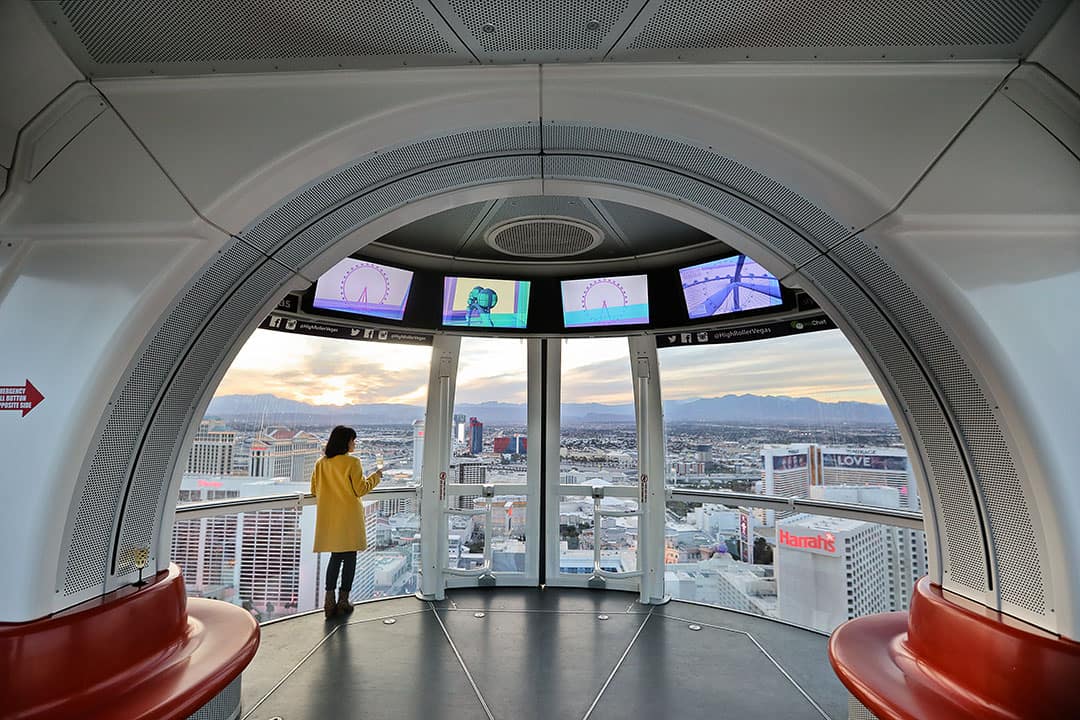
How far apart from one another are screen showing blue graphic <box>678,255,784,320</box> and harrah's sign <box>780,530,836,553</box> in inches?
73.4

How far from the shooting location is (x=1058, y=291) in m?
1.92

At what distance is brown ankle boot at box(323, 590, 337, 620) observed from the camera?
14.4 ft

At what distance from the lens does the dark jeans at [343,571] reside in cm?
443

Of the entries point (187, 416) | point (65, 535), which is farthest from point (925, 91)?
point (65, 535)

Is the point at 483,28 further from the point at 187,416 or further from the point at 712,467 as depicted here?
the point at 712,467

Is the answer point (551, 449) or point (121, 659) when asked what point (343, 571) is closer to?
point (551, 449)

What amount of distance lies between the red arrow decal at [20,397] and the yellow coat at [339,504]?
2.54 meters

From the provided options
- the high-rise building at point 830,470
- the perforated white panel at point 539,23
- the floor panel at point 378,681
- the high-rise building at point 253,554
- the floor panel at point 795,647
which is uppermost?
the perforated white panel at point 539,23

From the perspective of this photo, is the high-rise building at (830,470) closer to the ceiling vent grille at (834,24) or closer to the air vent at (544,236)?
the air vent at (544,236)

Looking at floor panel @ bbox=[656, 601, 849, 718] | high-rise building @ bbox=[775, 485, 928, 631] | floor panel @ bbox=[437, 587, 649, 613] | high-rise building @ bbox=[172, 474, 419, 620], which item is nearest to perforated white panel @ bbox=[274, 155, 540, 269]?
high-rise building @ bbox=[172, 474, 419, 620]

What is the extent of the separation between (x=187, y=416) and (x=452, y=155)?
174 cm

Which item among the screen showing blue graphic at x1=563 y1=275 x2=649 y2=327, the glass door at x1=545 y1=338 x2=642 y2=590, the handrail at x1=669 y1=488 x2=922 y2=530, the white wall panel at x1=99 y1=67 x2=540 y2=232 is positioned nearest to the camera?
the white wall panel at x1=99 y1=67 x2=540 y2=232

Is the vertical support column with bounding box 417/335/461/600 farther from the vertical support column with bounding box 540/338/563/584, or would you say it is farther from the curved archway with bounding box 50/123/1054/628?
the curved archway with bounding box 50/123/1054/628

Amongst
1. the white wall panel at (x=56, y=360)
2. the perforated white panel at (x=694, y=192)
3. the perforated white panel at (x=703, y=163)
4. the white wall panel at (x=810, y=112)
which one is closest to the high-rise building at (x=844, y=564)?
the perforated white panel at (x=694, y=192)
